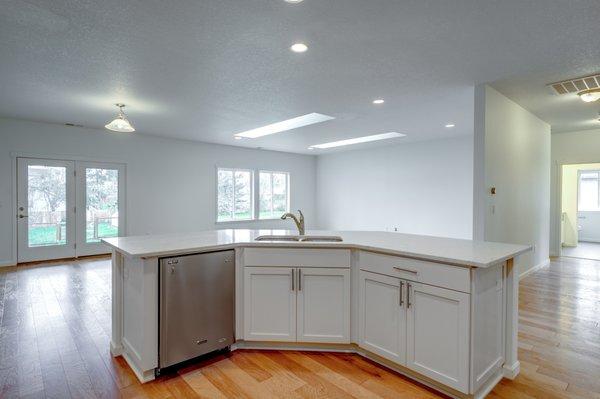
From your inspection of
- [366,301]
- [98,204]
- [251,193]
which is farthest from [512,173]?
[98,204]

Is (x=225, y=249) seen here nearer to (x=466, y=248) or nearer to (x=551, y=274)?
(x=466, y=248)

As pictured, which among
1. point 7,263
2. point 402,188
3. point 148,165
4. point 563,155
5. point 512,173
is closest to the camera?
point 512,173

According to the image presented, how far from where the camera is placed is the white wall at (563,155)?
235 inches

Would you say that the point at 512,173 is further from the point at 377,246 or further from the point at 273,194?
the point at 273,194

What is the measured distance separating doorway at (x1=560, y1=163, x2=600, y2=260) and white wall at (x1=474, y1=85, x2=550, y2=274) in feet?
8.18

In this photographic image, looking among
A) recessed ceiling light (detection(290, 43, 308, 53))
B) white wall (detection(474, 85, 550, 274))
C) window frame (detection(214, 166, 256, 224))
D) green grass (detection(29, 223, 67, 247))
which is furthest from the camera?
window frame (detection(214, 166, 256, 224))

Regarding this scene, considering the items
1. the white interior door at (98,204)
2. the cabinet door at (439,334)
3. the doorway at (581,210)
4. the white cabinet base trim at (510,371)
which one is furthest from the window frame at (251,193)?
the doorway at (581,210)

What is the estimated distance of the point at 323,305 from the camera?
241 centimetres

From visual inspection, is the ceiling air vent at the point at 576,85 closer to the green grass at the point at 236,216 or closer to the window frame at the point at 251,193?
Answer: the window frame at the point at 251,193

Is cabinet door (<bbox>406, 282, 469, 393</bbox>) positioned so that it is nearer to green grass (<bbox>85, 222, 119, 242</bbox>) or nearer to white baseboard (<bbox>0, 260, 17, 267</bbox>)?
green grass (<bbox>85, 222, 119, 242</bbox>)

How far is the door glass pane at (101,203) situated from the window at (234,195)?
7.41 feet

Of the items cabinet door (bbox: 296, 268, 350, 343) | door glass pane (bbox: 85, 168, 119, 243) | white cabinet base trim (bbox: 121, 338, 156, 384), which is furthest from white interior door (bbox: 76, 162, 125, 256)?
cabinet door (bbox: 296, 268, 350, 343)

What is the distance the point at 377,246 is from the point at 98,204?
5952 mm

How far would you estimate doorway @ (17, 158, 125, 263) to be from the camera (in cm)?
550
